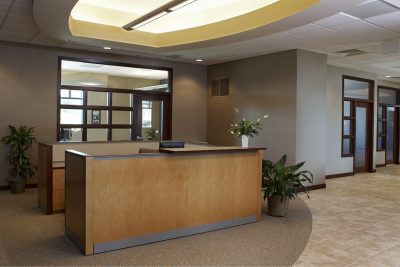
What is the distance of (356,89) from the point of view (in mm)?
9852

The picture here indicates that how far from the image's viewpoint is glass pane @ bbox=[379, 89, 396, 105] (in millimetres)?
11516

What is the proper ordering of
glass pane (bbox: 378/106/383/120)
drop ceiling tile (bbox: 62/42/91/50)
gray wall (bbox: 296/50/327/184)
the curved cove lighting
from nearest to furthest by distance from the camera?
1. the curved cove lighting
2. drop ceiling tile (bbox: 62/42/91/50)
3. gray wall (bbox: 296/50/327/184)
4. glass pane (bbox: 378/106/383/120)

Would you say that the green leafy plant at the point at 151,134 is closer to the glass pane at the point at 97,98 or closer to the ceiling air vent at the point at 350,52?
the glass pane at the point at 97,98

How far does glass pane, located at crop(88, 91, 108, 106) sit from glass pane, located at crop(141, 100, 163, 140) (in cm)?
94

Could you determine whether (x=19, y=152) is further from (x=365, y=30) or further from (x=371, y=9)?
(x=365, y=30)

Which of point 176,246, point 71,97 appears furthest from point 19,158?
point 176,246

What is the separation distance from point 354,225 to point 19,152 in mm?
5772

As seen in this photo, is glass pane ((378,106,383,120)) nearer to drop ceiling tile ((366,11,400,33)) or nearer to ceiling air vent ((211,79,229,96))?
ceiling air vent ((211,79,229,96))

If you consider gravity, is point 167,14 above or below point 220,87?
above

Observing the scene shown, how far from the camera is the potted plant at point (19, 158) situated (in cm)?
656

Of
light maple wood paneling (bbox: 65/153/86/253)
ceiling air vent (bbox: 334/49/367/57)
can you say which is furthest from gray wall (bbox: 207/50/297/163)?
light maple wood paneling (bbox: 65/153/86/253)

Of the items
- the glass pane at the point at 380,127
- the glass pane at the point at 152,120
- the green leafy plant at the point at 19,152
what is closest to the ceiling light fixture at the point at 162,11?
the green leafy plant at the point at 19,152

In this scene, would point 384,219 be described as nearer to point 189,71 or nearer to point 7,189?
point 189,71

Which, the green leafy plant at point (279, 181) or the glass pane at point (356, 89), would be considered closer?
the green leafy plant at point (279, 181)
